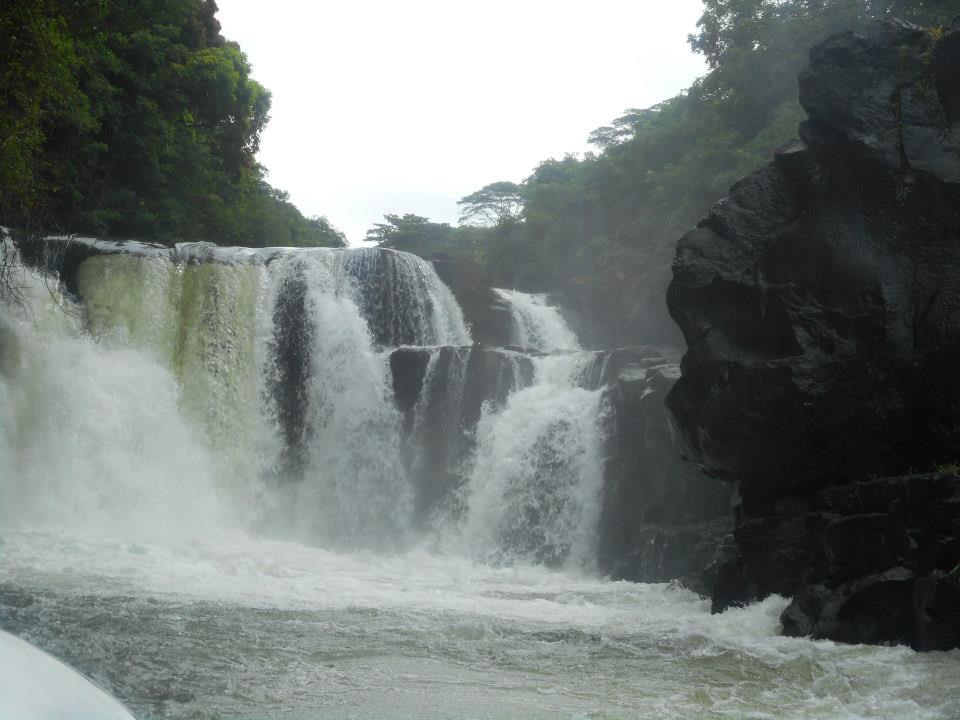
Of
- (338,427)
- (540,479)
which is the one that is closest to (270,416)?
(338,427)

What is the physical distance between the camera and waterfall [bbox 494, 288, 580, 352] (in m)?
22.1

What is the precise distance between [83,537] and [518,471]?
677 centimetres

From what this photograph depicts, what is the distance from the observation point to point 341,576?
37.8 feet

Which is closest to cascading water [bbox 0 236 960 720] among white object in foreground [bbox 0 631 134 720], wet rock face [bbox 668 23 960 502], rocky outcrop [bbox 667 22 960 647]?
rocky outcrop [bbox 667 22 960 647]

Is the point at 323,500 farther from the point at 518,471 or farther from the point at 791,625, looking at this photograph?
the point at 791,625

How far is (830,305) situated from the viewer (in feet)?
32.1

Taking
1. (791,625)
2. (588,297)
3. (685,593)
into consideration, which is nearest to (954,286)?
(791,625)

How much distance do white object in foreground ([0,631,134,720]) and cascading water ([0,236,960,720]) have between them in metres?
3.91

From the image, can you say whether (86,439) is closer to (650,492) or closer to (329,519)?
(329,519)

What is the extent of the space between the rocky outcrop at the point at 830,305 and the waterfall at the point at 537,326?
11.4 metres

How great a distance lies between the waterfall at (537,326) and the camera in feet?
72.4

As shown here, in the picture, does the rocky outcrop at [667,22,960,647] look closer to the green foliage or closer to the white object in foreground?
the white object in foreground

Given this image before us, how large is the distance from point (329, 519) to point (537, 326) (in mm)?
8280

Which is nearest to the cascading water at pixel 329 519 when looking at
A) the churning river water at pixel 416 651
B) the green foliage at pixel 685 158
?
the churning river water at pixel 416 651
